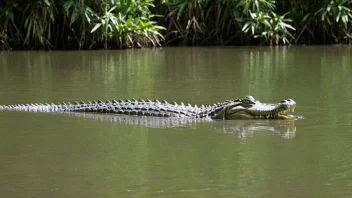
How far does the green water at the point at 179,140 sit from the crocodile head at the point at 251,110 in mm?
149

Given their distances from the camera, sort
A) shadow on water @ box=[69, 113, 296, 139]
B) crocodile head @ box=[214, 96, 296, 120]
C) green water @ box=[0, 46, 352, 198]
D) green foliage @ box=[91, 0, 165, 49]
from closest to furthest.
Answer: green water @ box=[0, 46, 352, 198]
shadow on water @ box=[69, 113, 296, 139]
crocodile head @ box=[214, 96, 296, 120]
green foliage @ box=[91, 0, 165, 49]

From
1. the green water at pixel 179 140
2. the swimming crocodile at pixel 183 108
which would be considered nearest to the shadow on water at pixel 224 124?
the green water at pixel 179 140

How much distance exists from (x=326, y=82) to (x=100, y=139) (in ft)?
17.4

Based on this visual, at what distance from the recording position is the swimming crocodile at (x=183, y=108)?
9211mm

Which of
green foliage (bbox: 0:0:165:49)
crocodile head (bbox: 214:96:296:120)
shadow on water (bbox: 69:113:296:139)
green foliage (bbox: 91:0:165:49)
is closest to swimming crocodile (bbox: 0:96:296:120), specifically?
crocodile head (bbox: 214:96:296:120)

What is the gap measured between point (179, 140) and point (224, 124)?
4.30ft

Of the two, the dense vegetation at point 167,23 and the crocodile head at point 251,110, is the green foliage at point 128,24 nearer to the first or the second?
the dense vegetation at point 167,23

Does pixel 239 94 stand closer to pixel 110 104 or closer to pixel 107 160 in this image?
pixel 110 104

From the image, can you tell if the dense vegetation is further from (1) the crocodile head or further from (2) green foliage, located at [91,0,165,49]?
(1) the crocodile head

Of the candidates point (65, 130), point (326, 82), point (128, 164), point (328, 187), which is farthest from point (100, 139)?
point (326, 82)

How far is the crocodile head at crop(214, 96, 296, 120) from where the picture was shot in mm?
9148

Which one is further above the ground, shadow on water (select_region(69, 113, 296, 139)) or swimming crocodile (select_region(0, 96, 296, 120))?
swimming crocodile (select_region(0, 96, 296, 120))

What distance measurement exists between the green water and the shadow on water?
0.01m

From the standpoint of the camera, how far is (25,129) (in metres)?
8.68
